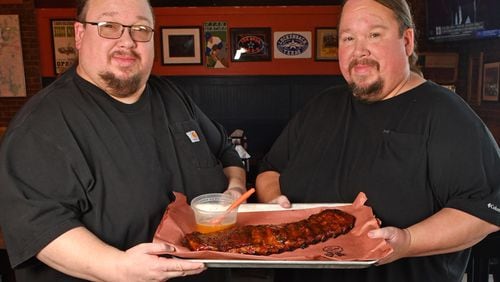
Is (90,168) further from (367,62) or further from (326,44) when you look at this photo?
(326,44)

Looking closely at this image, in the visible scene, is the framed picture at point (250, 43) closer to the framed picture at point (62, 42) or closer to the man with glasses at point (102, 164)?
the framed picture at point (62, 42)

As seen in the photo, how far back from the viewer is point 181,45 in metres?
6.40

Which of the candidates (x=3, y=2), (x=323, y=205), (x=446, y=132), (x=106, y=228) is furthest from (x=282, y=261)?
(x=3, y=2)

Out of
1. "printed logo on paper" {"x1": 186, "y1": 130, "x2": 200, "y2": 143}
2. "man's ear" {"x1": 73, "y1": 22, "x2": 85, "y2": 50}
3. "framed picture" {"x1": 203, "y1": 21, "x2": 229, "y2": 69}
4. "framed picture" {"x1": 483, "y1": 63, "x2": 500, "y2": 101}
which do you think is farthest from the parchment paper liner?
"framed picture" {"x1": 203, "y1": 21, "x2": 229, "y2": 69}

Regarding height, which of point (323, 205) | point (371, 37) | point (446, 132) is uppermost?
point (371, 37)

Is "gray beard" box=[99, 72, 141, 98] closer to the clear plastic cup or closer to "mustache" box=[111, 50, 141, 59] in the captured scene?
"mustache" box=[111, 50, 141, 59]

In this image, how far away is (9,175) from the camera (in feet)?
4.02

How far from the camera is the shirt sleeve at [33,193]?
120 cm

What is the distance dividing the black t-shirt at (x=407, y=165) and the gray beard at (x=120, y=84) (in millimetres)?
702

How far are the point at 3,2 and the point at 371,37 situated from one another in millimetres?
6285

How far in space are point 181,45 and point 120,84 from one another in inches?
201

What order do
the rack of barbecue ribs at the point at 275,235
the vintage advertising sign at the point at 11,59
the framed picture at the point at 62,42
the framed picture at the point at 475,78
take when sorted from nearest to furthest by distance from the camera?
the rack of barbecue ribs at the point at 275,235
the framed picture at the point at 475,78
the vintage advertising sign at the point at 11,59
the framed picture at the point at 62,42

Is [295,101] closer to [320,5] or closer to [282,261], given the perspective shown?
[320,5]

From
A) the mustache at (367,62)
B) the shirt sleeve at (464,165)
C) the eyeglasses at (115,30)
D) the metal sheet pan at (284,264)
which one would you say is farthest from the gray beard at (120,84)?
the shirt sleeve at (464,165)
